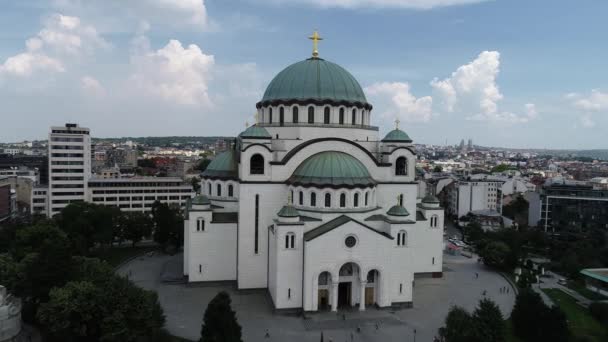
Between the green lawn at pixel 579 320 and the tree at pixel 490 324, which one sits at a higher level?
the tree at pixel 490 324

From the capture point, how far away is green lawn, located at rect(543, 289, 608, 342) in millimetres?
22953

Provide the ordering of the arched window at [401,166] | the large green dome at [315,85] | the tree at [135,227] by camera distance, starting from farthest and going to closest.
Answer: the tree at [135,227] < the arched window at [401,166] < the large green dome at [315,85]

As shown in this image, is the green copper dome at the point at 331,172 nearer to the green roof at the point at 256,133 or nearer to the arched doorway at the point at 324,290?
the green roof at the point at 256,133

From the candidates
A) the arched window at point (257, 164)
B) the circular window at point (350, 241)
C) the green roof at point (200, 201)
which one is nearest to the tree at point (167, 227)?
the green roof at point (200, 201)

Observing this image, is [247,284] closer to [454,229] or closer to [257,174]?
[257,174]

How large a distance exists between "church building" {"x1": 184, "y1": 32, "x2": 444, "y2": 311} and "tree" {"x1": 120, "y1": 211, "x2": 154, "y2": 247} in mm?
9639

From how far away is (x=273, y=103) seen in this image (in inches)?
1228

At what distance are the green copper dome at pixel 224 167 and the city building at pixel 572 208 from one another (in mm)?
37499

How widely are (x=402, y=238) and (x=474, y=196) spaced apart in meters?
40.6

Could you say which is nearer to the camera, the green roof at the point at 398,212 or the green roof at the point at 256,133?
the green roof at the point at 398,212

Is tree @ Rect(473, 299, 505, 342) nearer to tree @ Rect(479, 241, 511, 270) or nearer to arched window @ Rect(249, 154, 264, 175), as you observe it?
arched window @ Rect(249, 154, 264, 175)

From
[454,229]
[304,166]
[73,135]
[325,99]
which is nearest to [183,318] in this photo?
[304,166]

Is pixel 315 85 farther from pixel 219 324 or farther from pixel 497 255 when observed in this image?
pixel 497 255

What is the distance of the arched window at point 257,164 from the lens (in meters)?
28.6
